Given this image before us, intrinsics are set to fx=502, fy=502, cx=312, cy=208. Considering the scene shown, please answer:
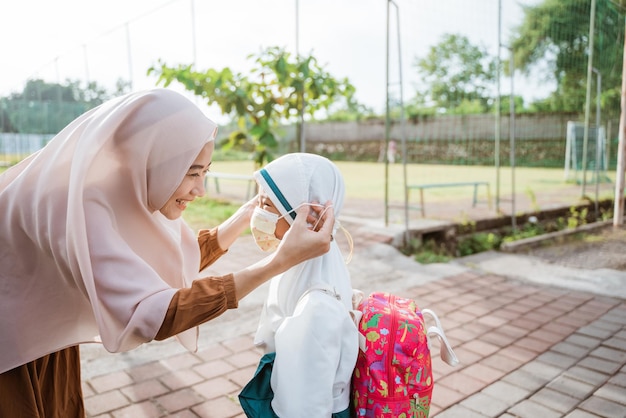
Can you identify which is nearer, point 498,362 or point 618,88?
point 498,362

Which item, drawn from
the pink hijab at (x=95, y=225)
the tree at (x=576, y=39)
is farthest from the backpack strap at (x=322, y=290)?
the tree at (x=576, y=39)

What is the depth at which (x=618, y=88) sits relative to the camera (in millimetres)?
10570

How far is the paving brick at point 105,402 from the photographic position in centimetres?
247

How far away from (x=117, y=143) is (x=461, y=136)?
258 inches

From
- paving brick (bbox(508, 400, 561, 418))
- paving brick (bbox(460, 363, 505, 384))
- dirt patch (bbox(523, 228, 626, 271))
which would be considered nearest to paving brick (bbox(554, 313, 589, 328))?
paving brick (bbox(460, 363, 505, 384))

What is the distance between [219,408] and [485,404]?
4.47 feet

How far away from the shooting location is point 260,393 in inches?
60.4

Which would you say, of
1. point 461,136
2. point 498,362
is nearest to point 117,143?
point 498,362

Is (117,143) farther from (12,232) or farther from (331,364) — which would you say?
(331,364)

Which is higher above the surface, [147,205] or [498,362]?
[147,205]

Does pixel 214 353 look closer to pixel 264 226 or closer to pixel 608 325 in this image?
pixel 264 226

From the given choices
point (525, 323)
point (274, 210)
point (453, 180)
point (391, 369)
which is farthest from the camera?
point (453, 180)

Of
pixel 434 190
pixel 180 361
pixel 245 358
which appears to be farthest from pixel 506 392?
pixel 434 190

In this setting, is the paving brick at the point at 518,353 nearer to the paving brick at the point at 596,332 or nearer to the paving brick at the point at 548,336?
the paving brick at the point at 548,336
